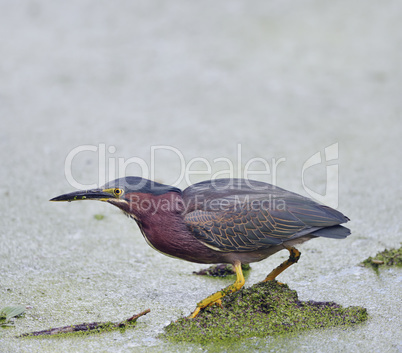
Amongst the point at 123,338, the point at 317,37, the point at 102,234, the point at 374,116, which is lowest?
the point at 123,338

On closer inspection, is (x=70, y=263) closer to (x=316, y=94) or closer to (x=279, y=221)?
(x=279, y=221)

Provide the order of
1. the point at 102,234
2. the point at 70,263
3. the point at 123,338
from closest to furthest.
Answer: the point at 123,338, the point at 70,263, the point at 102,234

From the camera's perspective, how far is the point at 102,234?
4.24 m

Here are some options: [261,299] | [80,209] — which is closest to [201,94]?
[80,209]

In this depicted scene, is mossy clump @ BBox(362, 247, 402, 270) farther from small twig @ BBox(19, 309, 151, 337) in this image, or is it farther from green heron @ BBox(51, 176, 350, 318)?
small twig @ BBox(19, 309, 151, 337)

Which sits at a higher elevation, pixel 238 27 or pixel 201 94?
pixel 238 27

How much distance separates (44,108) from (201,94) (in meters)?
1.67

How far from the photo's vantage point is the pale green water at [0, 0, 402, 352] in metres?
3.29

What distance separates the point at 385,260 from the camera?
3.66 meters

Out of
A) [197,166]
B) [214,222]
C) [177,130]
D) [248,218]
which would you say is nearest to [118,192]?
[214,222]

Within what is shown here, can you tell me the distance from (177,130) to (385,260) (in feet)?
9.07

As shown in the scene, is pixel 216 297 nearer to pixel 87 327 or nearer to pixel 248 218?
pixel 248 218

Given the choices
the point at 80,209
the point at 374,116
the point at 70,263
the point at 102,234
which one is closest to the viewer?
the point at 70,263

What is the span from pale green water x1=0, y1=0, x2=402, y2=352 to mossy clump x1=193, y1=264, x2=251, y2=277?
0.07 meters
